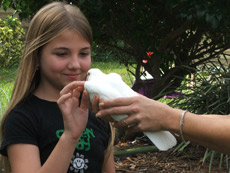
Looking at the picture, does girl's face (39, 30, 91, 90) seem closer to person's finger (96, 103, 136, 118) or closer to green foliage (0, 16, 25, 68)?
person's finger (96, 103, 136, 118)

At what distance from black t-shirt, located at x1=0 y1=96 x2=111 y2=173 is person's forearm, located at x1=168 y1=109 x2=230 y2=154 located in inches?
22.0

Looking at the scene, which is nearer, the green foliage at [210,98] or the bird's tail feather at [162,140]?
the bird's tail feather at [162,140]

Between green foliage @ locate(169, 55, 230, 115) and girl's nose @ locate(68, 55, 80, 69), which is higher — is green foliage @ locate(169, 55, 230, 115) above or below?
below

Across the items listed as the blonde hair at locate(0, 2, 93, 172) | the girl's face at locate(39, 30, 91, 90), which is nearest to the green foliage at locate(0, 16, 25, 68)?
the blonde hair at locate(0, 2, 93, 172)

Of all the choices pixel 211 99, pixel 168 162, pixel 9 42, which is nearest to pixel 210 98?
pixel 211 99

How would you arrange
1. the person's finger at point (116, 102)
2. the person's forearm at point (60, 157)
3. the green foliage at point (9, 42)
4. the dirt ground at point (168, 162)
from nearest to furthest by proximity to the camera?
the person's finger at point (116, 102) → the person's forearm at point (60, 157) → the dirt ground at point (168, 162) → the green foliage at point (9, 42)

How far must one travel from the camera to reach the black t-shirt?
6.48 feet

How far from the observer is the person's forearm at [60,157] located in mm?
1876

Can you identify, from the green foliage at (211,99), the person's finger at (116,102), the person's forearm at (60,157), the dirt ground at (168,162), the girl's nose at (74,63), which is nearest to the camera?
the person's finger at (116,102)

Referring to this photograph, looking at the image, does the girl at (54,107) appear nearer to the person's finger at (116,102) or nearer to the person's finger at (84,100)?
the person's finger at (84,100)

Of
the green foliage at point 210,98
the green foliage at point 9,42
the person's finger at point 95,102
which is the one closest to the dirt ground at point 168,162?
the green foliage at point 210,98

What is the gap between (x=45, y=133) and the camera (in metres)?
2.04

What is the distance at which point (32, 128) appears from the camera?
6.60 ft

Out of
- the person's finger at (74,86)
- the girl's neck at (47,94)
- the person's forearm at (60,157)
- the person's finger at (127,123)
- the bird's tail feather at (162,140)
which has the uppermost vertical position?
the person's finger at (74,86)
